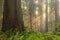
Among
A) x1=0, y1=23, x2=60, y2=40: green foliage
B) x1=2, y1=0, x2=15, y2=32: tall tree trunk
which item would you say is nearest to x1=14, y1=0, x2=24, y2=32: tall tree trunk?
x1=2, y1=0, x2=15, y2=32: tall tree trunk

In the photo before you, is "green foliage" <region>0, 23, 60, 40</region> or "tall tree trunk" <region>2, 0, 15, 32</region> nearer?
"green foliage" <region>0, 23, 60, 40</region>

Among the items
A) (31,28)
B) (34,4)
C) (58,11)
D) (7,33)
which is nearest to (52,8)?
(58,11)

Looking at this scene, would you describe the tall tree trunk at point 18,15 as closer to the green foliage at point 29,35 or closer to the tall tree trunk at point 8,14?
the tall tree trunk at point 8,14

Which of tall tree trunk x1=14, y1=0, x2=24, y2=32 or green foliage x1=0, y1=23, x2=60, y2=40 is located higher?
tall tree trunk x1=14, y1=0, x2=24, y2=32

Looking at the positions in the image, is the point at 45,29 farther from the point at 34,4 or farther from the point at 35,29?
the point at 34,4

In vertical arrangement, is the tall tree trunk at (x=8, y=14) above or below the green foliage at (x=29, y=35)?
above

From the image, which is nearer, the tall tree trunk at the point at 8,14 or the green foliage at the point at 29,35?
the green foliage at the point at 29,35

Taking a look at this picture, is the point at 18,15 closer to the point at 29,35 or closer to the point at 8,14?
the point at 8,14

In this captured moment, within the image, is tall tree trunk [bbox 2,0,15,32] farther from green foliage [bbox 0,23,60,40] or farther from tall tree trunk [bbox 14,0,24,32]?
green foliage [bbox 0,23,60,40]

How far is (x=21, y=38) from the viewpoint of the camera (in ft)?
9.96

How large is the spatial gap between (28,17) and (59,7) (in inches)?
32.5

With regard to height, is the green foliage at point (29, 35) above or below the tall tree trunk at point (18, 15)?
below

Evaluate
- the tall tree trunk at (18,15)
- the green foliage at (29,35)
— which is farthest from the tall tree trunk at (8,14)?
the green foliage at (29,35)

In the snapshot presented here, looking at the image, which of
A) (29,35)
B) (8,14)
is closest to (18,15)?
(8,14)
